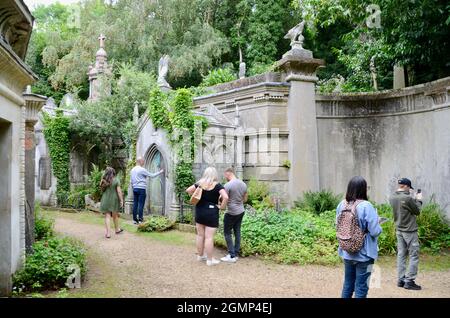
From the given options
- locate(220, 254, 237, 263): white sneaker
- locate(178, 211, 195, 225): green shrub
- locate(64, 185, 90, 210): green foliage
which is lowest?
locate(220, 254, 237, 263): white sneaker

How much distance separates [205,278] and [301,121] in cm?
649

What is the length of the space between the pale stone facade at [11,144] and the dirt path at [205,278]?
116 centimetres

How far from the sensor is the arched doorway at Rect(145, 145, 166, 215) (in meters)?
12.6

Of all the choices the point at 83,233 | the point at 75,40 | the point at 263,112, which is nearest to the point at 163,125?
the point at 263,112

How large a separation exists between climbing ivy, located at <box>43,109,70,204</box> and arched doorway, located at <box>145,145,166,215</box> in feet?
16.7

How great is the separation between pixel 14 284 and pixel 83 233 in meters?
4.94

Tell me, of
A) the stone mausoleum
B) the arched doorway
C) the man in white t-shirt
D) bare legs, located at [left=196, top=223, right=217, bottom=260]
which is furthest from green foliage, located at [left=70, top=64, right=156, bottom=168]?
bare legs, located at [left=196, top=223, right=217, bottom=260]

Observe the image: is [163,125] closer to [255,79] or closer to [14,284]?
[255,79]

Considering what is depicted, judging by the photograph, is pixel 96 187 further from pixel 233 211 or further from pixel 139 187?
pixel 233 211

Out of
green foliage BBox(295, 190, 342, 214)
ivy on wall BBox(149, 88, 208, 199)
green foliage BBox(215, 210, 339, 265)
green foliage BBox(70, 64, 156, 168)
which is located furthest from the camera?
green foliage BBox(70, 64, 156, 168)

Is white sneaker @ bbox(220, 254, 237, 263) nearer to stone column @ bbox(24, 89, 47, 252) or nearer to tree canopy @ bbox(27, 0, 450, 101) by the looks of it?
stone column @ bbox(24, 89, 47, 252)

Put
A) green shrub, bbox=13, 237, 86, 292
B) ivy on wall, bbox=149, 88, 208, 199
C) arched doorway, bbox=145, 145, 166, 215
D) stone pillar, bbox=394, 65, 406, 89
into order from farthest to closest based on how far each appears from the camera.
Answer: stone pillar, bbox=394, 65, 406, 89
arched doorway, bbox=145, 145, 166, 215
ivy on wall, bbox=149, 88, 208, 199
green shrub, bbox=13, 237, 86, 292

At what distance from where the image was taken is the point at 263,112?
39.8 feet

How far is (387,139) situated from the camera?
1171 centimetres
